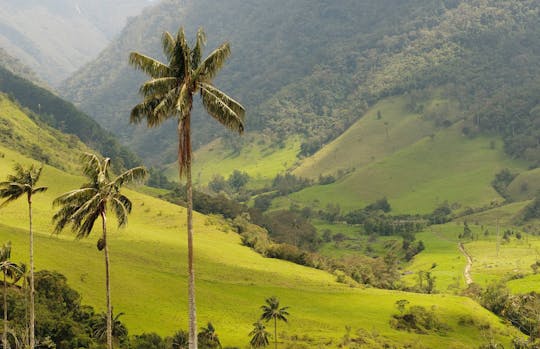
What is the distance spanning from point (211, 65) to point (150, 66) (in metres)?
3.19

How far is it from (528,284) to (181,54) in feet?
481

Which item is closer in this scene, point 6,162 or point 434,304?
point 434,304

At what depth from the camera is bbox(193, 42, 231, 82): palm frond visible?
30.4 metres

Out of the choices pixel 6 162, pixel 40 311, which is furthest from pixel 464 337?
pixel 6 162

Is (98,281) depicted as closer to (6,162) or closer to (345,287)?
(345,287)

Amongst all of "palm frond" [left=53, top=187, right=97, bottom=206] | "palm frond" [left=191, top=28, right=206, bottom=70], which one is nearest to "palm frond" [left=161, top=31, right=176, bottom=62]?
"palm frond" [left=191, top=28, right=206, bottom=70]

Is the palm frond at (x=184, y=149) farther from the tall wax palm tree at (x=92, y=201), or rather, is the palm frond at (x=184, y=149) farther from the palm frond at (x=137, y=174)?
the tall wax palm tree at (x=92, y=201)

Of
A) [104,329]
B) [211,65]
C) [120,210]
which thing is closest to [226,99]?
[211,65]

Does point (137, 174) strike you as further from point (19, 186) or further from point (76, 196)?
point (19, 186)

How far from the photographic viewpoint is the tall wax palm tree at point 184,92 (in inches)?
1178

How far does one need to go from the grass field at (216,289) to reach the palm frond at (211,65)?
62.5 m

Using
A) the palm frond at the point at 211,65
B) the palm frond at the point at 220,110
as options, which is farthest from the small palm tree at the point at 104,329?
the palm frond at the point at 211,65

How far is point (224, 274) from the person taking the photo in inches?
4843

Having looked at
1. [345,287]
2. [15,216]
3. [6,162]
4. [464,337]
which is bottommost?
[464,337]
